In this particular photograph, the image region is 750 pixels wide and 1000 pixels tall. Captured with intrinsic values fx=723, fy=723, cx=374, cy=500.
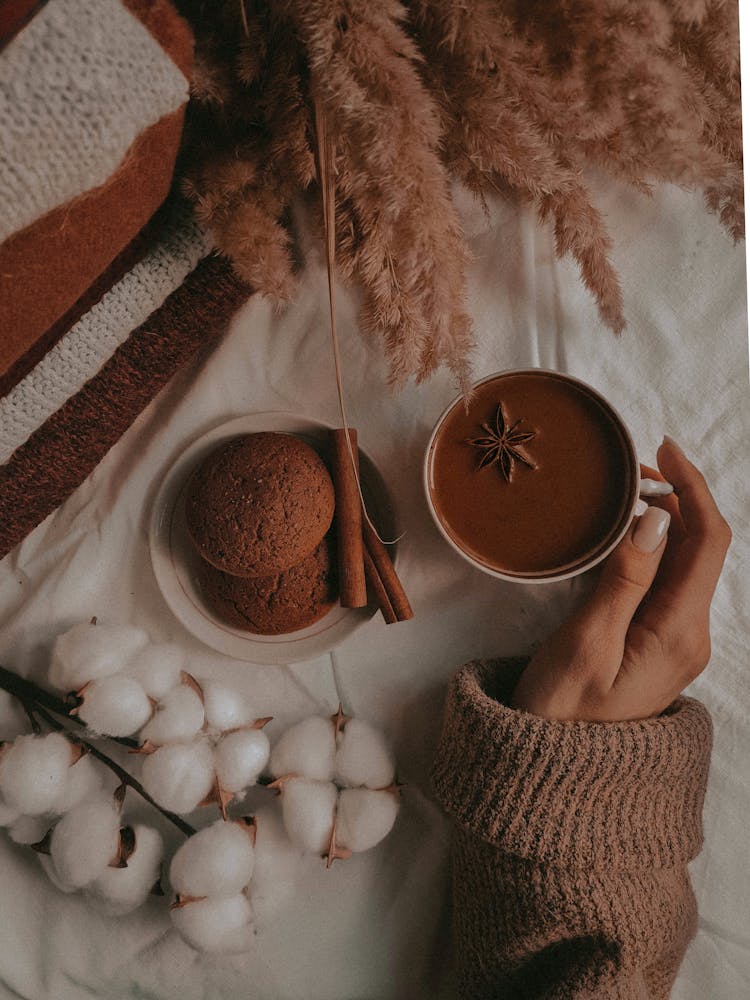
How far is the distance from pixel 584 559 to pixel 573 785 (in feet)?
0.84

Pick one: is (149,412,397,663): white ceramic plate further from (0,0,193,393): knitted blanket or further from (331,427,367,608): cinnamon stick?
(0,0,193,393): knitted blanket

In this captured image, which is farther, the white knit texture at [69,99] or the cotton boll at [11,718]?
the cotton boll at [11,718]

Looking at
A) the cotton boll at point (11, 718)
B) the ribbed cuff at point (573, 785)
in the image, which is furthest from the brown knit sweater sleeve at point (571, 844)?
the cotton boll at point (11, 718)

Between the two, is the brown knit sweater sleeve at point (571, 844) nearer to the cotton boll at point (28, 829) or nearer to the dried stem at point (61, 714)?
the dried stem at point (61, 714)

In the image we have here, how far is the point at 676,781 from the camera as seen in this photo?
0.85m

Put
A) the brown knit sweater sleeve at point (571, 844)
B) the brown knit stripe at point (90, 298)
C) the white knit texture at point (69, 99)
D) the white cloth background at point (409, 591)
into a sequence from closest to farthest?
the white knit texture at point (69, 99) → the brown knit stripe at point (90, 298) → the brown knit sweater sleeve at point (571, 844) → the white cloth background at point (409, 591)

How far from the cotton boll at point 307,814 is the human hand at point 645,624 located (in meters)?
0.27

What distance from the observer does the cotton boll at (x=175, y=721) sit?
2.81ft

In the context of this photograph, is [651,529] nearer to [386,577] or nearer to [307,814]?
[386,577]

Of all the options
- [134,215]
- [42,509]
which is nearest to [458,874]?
[42,509]

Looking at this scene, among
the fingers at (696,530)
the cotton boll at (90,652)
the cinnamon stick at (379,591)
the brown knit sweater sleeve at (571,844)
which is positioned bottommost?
the brown knit sweater sleeve at (571,844)

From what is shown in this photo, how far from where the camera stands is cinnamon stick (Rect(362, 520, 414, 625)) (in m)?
0.87

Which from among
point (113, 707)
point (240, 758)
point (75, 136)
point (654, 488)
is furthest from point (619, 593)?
point (75, 136)

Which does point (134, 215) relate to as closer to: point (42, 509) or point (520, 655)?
point (42, 509)
